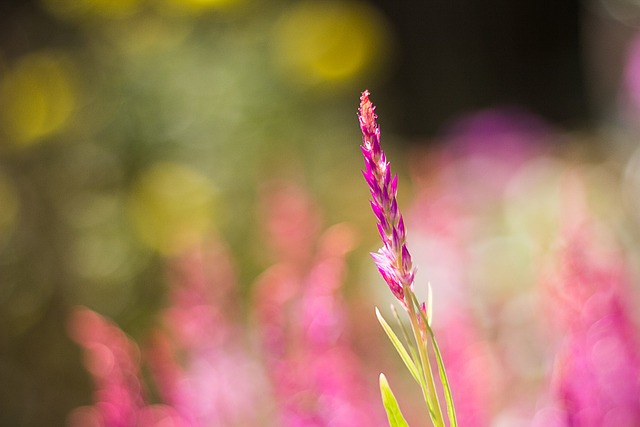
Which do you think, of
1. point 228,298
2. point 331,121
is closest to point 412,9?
point 331,121

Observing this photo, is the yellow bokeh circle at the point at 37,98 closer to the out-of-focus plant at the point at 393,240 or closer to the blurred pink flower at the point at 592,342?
the blurred pink flower at the point at 592,342

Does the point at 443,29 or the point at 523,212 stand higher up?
the point at 443,29

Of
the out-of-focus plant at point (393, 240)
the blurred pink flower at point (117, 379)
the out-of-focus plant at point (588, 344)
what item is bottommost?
the blurred pink flower at point (117, 379)

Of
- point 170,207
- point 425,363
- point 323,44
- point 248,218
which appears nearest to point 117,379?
point 425,363

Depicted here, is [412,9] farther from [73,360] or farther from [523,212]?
[73,360]

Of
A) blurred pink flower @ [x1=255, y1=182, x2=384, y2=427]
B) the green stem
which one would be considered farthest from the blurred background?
the green stem

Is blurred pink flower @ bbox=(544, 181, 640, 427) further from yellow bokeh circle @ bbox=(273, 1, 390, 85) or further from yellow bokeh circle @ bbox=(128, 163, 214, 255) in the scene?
yellow bokeh circle @ bbox=(273, 1, 390, 85)

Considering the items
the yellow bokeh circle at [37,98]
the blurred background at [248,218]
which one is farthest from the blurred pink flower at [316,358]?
the yellow bokeh circle at [37,98]

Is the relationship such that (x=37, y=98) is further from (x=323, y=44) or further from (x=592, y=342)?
(x=592, y=342)
